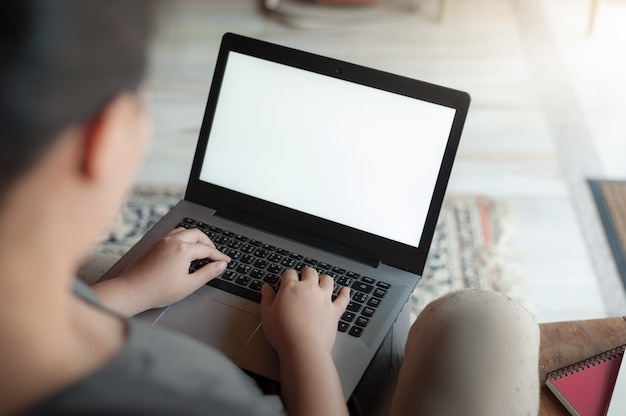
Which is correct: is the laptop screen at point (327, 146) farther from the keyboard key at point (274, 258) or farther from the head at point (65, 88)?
the head at point (65, 88)

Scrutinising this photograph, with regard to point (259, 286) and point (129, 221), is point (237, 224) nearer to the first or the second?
point (259, 286)

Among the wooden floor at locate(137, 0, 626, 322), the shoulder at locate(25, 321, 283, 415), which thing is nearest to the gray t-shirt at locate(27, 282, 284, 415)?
the shoulder at locate(25, 321, 283, 415)

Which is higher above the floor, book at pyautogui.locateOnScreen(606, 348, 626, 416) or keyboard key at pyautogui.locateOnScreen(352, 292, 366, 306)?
book at pyautogui.locateOnScreen(606, 348, 626, 416)

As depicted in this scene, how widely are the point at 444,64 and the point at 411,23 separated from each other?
0.37 meters

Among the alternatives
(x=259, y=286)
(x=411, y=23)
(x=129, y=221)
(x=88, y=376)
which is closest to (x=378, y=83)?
(x=259, y=286)

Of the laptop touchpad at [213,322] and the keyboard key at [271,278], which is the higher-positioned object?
the keyboard key at [271,278]

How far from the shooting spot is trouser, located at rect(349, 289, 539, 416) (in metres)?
0.78

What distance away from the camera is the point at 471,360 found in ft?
2.66

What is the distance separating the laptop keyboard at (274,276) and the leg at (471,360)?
0.12 m

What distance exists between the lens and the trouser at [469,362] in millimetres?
776

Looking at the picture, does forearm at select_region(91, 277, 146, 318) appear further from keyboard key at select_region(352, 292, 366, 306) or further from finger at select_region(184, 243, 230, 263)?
keyboard key at select_region(352, 292, 366, 306)

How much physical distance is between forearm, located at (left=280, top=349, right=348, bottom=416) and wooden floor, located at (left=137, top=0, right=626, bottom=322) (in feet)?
3.17

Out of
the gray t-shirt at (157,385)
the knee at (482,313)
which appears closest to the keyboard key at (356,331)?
the knee at (482,313)

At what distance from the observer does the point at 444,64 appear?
2.70 m
